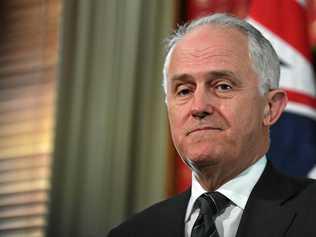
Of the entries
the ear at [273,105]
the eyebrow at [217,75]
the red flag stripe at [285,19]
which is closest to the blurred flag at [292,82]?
the red flag stripe at [285,19]

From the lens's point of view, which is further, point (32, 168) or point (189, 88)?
point (32, 168)

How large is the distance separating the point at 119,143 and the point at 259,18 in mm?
665

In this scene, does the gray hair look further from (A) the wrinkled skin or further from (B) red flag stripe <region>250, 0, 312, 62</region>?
(B) red flag stripe <region>250, 0, 312, 62</region>

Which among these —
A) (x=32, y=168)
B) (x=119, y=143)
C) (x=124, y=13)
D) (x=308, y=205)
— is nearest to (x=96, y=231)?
(x=119, y=143)

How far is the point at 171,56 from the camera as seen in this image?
76.7 inches

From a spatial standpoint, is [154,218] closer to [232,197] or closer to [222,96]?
[232,197]

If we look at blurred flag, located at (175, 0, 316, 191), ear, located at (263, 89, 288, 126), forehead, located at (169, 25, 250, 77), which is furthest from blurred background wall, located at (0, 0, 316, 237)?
forehead, located at (169, 25, 250, 77)

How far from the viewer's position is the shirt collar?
1774mm

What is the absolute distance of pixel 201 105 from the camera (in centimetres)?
177

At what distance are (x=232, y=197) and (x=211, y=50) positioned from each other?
0.35 meters

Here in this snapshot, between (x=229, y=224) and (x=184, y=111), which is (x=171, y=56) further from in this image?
(x=229, y=224)

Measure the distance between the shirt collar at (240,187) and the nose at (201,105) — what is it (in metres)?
0.17

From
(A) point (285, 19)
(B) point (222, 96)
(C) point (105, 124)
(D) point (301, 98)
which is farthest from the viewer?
(C) point (105, 124)

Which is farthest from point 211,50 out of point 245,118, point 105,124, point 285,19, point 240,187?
point 105,124
